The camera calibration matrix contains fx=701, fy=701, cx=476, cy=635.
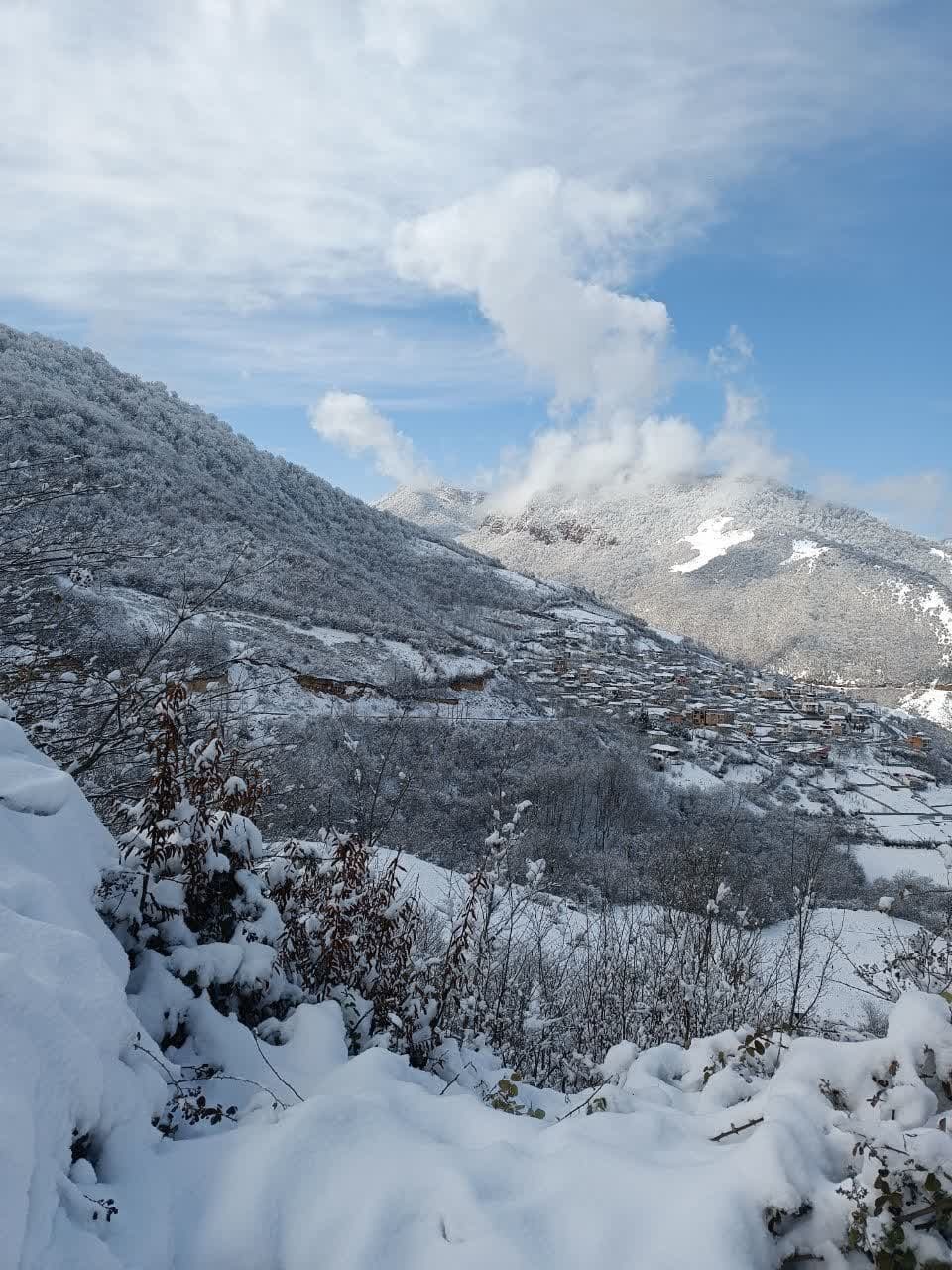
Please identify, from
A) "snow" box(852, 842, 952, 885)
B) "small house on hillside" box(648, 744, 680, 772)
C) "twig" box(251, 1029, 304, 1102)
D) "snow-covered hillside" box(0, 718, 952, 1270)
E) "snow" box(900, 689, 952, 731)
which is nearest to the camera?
"snow-covered hillside" box(0, 718, 952, 1270)

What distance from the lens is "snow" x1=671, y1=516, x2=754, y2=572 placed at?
154 m

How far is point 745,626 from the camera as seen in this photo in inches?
4835

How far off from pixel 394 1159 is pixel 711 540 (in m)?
179

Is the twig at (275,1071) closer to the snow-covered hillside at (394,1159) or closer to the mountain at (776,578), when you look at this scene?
the snow-covered hillside at (394,1159)

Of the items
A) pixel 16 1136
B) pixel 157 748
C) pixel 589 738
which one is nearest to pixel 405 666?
pixel 589 738

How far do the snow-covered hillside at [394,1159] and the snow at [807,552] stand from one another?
485 ft

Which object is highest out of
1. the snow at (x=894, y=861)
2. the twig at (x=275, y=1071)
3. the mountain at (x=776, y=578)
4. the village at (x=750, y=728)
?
the mountain at (x=776, y=578)

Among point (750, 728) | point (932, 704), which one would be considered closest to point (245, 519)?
point (750, 728)

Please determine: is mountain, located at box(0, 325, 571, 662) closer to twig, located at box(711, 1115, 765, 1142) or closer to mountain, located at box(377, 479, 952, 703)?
twig, located at box(711, 1115, 765, 1142)

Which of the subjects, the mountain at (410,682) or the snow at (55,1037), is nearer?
the snow at (55,1037)

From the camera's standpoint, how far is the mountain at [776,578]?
108m

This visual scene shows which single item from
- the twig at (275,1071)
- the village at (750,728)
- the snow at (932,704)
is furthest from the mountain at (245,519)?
the snow at (932,704)

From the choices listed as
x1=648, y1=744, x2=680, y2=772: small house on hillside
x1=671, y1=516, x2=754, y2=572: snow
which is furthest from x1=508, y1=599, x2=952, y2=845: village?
x1=671, y1=516, x2=754, y2=572: snow

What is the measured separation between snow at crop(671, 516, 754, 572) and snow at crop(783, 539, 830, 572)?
14424mm
